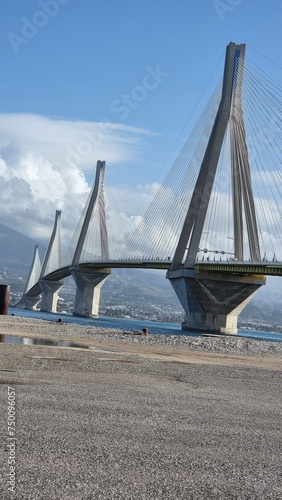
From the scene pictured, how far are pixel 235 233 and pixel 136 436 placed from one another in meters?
50.5

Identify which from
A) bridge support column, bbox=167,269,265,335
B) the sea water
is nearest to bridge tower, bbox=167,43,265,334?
bridge support column, bbox=167,269,265,335

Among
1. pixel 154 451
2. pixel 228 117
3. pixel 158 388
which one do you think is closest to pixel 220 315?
pixel 228 117

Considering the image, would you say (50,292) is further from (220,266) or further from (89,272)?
(220,266)

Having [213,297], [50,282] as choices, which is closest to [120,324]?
[213,297]

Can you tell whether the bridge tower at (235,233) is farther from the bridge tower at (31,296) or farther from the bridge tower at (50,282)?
the bridge tower at (31,296)

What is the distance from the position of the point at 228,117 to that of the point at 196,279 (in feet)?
44.5

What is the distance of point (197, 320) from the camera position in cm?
7150

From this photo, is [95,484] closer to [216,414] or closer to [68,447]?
[68,447]

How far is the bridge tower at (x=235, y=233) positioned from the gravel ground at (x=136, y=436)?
136ft

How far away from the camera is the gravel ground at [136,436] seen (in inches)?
272

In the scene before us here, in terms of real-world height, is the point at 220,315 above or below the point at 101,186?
below

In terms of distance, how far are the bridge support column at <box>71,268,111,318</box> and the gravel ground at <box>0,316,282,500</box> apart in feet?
288

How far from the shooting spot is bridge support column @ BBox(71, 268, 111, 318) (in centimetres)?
10500

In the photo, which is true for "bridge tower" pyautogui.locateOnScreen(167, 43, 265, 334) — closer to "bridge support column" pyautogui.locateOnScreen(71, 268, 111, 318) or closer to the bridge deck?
the bridge deck
